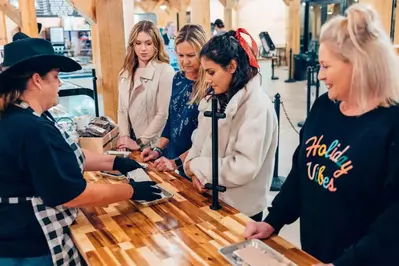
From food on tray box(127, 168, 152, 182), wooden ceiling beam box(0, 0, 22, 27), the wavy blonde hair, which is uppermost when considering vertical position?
wooden ceiling beam box(0, 0, 22, 27)

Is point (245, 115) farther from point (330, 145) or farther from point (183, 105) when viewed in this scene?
point (183, 105)

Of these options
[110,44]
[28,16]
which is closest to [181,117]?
[110,44]

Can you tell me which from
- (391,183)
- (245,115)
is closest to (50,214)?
(245,115)

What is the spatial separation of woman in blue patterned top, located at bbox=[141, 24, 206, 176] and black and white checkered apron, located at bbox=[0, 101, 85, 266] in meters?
0.75

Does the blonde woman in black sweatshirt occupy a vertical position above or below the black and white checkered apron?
above

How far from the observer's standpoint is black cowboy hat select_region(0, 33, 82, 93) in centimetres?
151

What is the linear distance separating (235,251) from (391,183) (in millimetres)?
511

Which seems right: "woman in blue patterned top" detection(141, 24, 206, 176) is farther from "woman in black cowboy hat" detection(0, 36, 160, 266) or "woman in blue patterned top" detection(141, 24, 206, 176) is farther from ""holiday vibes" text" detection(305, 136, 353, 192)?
""holiday vibes" text" detection(305, 136, 353, 192)

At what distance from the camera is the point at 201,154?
1.94 m

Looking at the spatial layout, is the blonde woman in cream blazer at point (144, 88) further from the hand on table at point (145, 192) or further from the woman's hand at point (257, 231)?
the woman's hand at point (257, 231)

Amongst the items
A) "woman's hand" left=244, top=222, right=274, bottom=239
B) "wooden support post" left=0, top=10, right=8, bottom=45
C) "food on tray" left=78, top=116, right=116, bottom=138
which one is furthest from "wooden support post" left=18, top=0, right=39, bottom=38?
"wooden support post" left=0, top=10, right=8, bottom=45

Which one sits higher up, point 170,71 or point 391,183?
point 170,71

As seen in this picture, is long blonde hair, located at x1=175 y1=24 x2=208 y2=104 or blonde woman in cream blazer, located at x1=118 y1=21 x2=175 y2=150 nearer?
long blonde hair, located at x1=175 y1=24 x2=208 y2=104

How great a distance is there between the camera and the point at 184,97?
246cm
